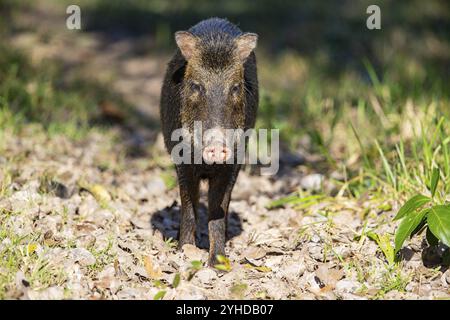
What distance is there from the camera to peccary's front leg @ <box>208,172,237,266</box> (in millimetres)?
5695

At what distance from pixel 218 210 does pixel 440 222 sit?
5.99 feet

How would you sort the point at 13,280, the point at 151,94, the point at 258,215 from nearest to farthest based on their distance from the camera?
the point at 13,280 → the point at 258,215 → the point at 151,94

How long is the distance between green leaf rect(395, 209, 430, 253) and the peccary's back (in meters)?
1.58

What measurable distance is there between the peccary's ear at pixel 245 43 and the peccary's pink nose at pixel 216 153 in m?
0.97

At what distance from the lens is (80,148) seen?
795 centimetres

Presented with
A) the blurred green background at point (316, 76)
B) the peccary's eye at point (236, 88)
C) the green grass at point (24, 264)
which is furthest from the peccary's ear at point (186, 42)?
the blurred green background at point (316, 76)

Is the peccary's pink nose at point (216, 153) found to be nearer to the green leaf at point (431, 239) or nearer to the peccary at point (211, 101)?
the peccary at point (211, 101)

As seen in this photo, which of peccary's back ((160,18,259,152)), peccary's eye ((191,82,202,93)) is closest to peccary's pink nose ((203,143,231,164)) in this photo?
peccary's eye ((191,82,202,93))

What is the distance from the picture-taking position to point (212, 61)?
214 inches

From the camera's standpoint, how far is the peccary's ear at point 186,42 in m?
5.51

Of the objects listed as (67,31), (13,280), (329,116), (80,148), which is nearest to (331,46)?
(329,116)

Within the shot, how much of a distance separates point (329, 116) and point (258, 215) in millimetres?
2651

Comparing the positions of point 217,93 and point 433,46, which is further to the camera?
point 433,46
